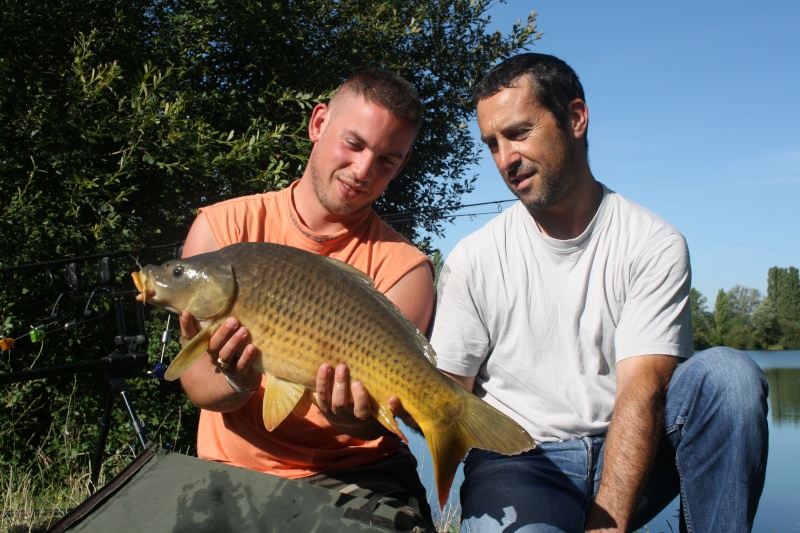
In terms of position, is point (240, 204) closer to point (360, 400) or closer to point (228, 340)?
point (228, 340)

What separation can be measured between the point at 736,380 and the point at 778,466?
7.59 m

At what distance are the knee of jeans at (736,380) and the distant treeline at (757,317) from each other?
486 inches

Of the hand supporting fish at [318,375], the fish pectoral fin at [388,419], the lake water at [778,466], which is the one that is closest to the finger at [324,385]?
the hand supporting fish at [318,375]

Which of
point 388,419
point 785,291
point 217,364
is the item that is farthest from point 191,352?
point 785,291

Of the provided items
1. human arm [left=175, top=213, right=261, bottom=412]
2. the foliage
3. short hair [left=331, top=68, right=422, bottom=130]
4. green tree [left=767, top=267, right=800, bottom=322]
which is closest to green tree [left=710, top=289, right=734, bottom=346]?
green tree [left=767, top=267, right=800, bottom=322]

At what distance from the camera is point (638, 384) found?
170cm

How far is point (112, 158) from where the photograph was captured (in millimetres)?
3980

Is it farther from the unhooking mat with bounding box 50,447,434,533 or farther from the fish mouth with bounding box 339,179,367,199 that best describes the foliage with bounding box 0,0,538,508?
the unhooking mat with bounding box 50,447,434,533

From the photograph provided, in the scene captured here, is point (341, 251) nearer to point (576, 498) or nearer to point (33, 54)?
point (576, 498)

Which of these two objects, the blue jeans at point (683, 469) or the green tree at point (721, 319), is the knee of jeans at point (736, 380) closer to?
the blue jeans at point (683, 469)

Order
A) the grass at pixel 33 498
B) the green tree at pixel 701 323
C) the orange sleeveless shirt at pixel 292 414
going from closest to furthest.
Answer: the orange sleeveless shirt at pixel 292 414 < the grass at pixel 33 498 < the green tree at pixel 701 323

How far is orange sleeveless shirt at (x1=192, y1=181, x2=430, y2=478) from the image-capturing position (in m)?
1.82

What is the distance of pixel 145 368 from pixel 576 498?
2972 mm

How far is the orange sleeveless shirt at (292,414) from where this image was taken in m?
1.82
